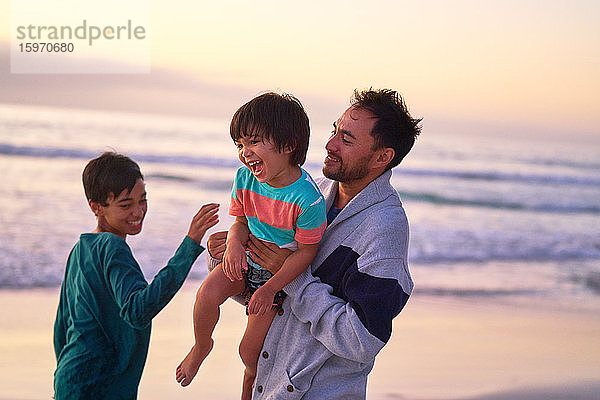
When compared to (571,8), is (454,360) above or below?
below

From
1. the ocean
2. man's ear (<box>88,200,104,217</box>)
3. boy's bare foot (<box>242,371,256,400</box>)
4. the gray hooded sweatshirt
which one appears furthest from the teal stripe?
the ocean

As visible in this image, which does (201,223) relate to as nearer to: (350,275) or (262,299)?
(262,299)

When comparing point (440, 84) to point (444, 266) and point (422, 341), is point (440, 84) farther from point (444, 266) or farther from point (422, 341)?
point (422, 341)

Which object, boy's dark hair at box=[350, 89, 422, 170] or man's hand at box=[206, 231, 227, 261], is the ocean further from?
boy's dark hair at box=[350, 89, 422, 170]

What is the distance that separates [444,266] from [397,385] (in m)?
3.44

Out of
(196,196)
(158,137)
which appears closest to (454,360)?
(196,196)

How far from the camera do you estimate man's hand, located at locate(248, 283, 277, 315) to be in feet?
8.35

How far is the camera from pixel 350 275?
2.53m

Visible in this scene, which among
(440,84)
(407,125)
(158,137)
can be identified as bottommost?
(158,137)

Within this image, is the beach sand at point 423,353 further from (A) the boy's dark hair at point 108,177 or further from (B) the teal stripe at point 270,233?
(B) the teal stripe at point 270,233

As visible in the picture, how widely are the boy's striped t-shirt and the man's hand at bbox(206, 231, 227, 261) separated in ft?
0.43

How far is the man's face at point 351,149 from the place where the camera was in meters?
2.66

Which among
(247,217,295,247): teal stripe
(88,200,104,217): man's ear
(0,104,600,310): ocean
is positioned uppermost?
(247,217,295,247): teal stripe

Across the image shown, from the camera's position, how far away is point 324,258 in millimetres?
2658
